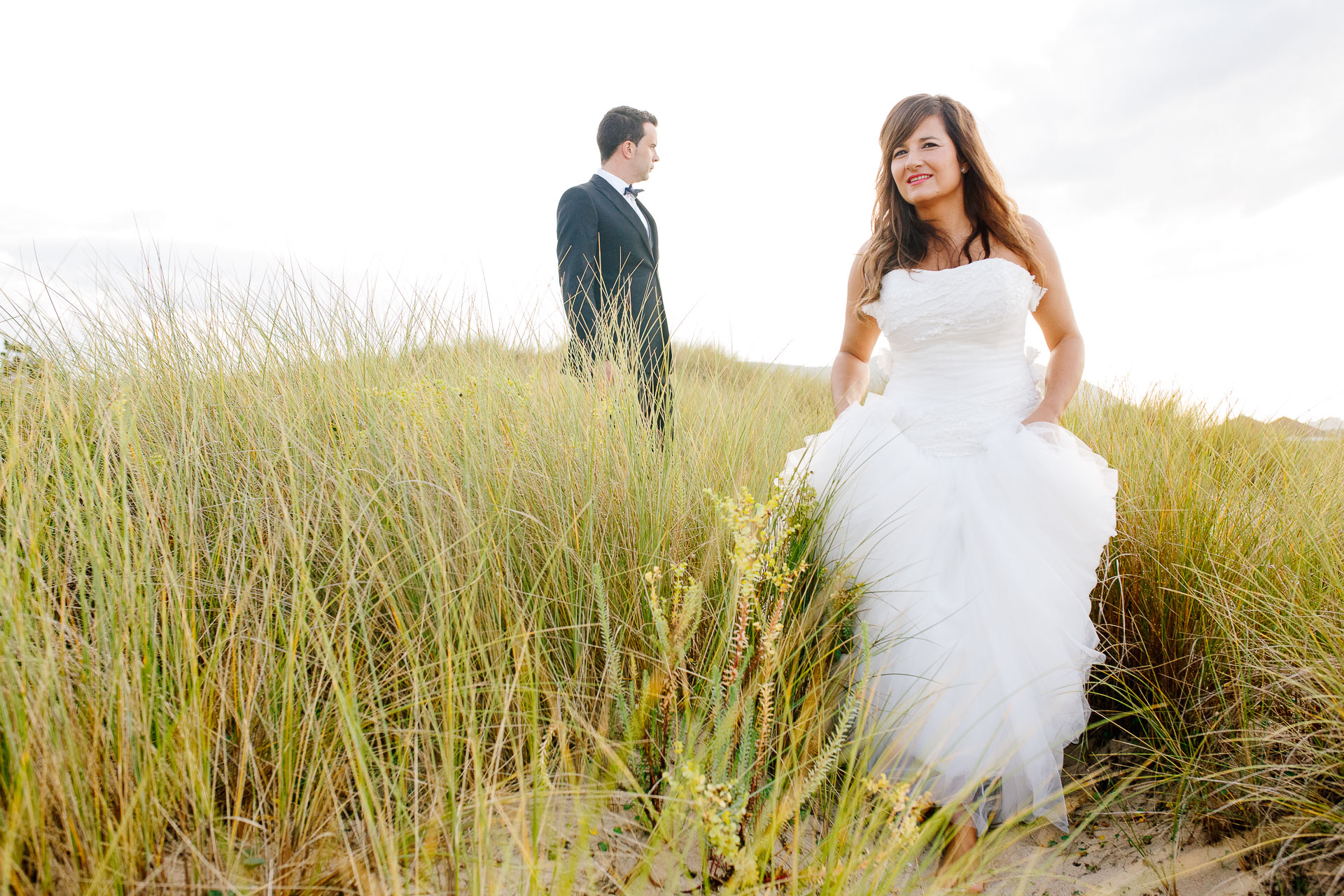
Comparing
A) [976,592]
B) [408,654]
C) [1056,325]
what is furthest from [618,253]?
[408,654]

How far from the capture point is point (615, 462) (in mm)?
2129

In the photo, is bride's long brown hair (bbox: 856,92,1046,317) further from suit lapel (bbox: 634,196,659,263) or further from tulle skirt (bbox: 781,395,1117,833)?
suit lapel (bbox: 634,196,659,263)

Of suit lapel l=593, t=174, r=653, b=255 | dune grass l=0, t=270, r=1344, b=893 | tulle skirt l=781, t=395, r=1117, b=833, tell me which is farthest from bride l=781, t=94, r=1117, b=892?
suit lapel l=593, t=174, r=653, b=255

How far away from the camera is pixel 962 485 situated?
7.82 feet

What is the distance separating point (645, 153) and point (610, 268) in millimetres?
854

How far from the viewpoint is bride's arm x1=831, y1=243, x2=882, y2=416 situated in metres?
3.07

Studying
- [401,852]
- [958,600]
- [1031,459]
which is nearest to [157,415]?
[401,852]

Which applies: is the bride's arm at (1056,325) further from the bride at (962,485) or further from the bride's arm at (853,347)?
the bride's arm at (853,347)

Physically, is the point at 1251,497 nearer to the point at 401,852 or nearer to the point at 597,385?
the point at 597,385

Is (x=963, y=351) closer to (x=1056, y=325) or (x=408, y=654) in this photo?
(x=1056, y=325)

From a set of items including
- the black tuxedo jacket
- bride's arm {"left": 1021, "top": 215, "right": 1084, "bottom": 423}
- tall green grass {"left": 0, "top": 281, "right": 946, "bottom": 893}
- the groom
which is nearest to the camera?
tall green grass {"left": 0, "top": 281, "right": 946, "bottom": 893}

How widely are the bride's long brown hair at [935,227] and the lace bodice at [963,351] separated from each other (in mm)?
148

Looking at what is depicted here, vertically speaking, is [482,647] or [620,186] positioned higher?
[620,186]

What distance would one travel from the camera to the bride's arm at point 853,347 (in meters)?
3.07
